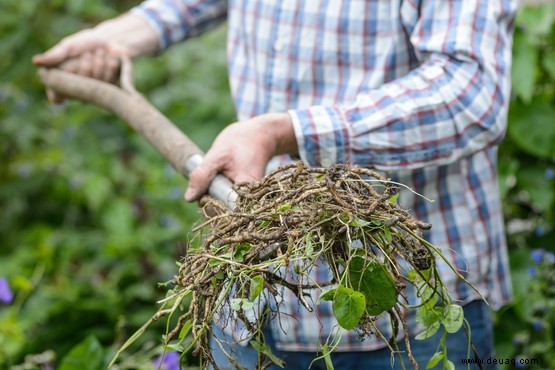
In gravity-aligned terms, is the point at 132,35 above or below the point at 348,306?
below

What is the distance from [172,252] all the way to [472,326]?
1.63 metres

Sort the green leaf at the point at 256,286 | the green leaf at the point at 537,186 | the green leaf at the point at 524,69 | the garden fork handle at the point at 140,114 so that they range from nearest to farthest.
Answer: the green leaf at the point at 256,286 → the garden fork handle at the point at 140,114 → the green leaf at the point at 524,69 → the green leaf at the point at 537,186

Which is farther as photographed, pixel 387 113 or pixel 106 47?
pixel 106 47

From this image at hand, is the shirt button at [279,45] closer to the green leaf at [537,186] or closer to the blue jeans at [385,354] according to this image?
the blue jeans at [385,354]

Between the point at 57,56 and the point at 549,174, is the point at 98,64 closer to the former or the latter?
the point at 57,56

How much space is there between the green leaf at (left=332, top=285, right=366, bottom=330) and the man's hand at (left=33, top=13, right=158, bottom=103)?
4.52ft

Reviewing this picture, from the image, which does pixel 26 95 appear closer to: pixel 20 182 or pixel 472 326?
Result: pixel 20 182

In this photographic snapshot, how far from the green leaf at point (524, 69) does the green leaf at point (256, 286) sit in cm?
149

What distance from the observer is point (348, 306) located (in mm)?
1085

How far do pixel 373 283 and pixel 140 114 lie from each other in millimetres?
951

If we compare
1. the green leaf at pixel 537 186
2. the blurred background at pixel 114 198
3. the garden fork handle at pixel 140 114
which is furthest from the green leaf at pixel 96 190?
the green leaf at pixel 537 186

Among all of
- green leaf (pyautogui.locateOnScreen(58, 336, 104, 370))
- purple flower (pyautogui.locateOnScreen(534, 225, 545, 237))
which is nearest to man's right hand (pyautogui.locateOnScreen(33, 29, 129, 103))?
green leaf (pyautogui.locateOnScreen(58, 336, 104, 370))

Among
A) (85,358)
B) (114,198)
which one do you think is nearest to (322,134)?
(85,358)

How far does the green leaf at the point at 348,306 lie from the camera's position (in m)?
1.08
